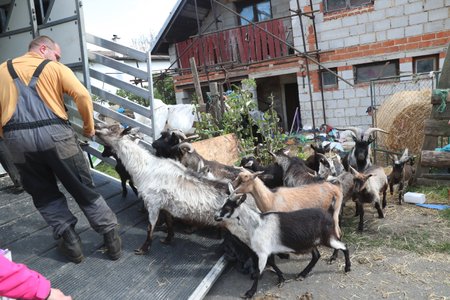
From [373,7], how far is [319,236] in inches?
402

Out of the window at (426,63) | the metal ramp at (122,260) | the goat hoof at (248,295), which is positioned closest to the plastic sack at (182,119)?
the metal ramp at (122,260)

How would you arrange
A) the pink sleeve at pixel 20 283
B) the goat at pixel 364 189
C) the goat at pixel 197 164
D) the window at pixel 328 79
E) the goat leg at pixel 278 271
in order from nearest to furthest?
the pink sleeve at pixel 20 283
the goat leg at pixel 278 271
the goat at pixel 364 189
the goat at pixel 197 164
the window at pixel 328 79

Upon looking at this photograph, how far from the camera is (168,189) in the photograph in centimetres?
428

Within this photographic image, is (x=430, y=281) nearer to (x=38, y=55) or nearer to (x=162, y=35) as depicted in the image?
(x=38, y=55)

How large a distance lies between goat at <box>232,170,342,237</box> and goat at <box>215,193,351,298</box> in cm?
44

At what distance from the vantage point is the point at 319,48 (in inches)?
498

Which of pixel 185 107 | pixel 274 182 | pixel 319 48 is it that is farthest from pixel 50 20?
pixel 319 48

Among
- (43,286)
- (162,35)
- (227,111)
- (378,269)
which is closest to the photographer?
(43,286)

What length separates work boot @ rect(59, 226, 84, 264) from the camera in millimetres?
3699

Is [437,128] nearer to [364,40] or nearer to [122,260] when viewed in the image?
[122,260]

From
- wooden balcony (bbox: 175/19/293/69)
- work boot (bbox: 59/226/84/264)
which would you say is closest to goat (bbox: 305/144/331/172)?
work boot (bbox: 59/226/84/264)

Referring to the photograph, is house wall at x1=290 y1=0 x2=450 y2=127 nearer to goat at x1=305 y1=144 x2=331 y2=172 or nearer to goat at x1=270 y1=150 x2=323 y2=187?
goat at x1=305 y1=144 x2=331 y2=172

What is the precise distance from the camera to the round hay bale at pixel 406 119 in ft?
27.9

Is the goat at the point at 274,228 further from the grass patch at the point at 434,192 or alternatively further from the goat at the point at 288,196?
the grass patch at the point at 434,192
